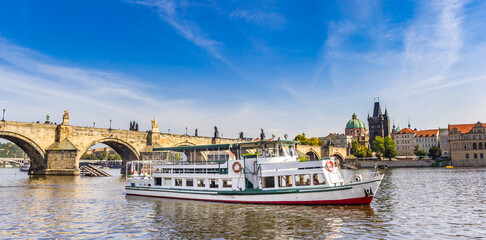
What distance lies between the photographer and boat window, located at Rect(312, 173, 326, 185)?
22522 millimetres

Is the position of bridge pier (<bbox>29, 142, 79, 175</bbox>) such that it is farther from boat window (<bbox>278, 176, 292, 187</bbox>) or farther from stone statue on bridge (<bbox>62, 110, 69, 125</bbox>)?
boat window (<bbox>278, 176, 292, 187</bbox>)

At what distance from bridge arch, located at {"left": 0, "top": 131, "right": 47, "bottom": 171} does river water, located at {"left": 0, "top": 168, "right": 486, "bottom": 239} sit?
Result: 2402 centimetres

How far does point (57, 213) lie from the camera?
20250mm

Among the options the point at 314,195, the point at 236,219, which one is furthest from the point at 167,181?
the point at 314,195

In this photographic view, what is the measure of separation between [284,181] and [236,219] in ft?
21.0

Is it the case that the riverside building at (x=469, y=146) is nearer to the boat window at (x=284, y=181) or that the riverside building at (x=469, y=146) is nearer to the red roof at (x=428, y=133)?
the red roof at (x=428, y=133)

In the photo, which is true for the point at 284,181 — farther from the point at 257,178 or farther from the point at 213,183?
the point at 213,183

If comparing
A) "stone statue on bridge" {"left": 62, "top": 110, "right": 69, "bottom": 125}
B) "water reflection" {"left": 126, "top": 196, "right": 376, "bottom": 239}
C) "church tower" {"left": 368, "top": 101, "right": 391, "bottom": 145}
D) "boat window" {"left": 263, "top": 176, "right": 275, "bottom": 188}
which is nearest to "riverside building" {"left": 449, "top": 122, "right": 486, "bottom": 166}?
"church tower" {"left": 368, "top": 101, "right": 391, "bottom": 145}

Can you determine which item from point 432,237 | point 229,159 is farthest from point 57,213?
point 432,237

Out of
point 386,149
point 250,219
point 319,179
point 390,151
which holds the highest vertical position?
point 386,149

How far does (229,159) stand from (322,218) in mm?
9060

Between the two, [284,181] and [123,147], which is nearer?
[284,181]

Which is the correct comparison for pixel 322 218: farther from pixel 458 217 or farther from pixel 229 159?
pixel 229 159

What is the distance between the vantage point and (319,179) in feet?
74.6
